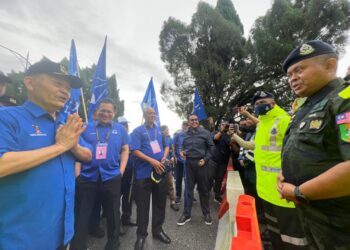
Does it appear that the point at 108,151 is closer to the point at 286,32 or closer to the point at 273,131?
the point at 273,131

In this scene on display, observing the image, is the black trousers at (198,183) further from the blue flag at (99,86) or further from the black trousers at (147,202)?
the blue flag at (99,86)

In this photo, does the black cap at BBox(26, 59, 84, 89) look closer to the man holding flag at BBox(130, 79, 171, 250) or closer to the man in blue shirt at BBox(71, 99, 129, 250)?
the man in blue shirt at BBox(71, 99, 129, 250)

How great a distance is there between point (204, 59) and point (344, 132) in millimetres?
18463

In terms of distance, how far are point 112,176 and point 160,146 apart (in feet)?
3.16

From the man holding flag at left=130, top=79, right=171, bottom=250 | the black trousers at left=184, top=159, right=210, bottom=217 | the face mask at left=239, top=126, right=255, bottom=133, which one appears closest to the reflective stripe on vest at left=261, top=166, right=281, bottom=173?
the man holding flag at left=130, top=79, right=171, bottom=250

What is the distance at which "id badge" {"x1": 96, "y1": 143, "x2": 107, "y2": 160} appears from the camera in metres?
2.77

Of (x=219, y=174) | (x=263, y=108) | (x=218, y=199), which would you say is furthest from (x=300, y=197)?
(x=218, y=199)

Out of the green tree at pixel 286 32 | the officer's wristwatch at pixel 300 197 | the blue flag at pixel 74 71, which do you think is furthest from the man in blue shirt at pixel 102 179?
the green tree at pixel 286 32

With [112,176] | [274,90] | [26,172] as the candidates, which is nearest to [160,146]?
[112,176]

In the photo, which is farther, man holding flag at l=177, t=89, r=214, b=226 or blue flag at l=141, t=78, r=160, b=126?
blue flag at l=141, t=78, r=160, b=126

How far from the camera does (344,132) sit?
1.00 metres

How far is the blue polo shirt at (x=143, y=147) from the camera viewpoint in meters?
3.14

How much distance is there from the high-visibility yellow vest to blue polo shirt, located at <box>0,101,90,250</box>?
2.10 meters

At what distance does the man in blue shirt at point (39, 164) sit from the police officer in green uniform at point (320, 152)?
5.55ft
